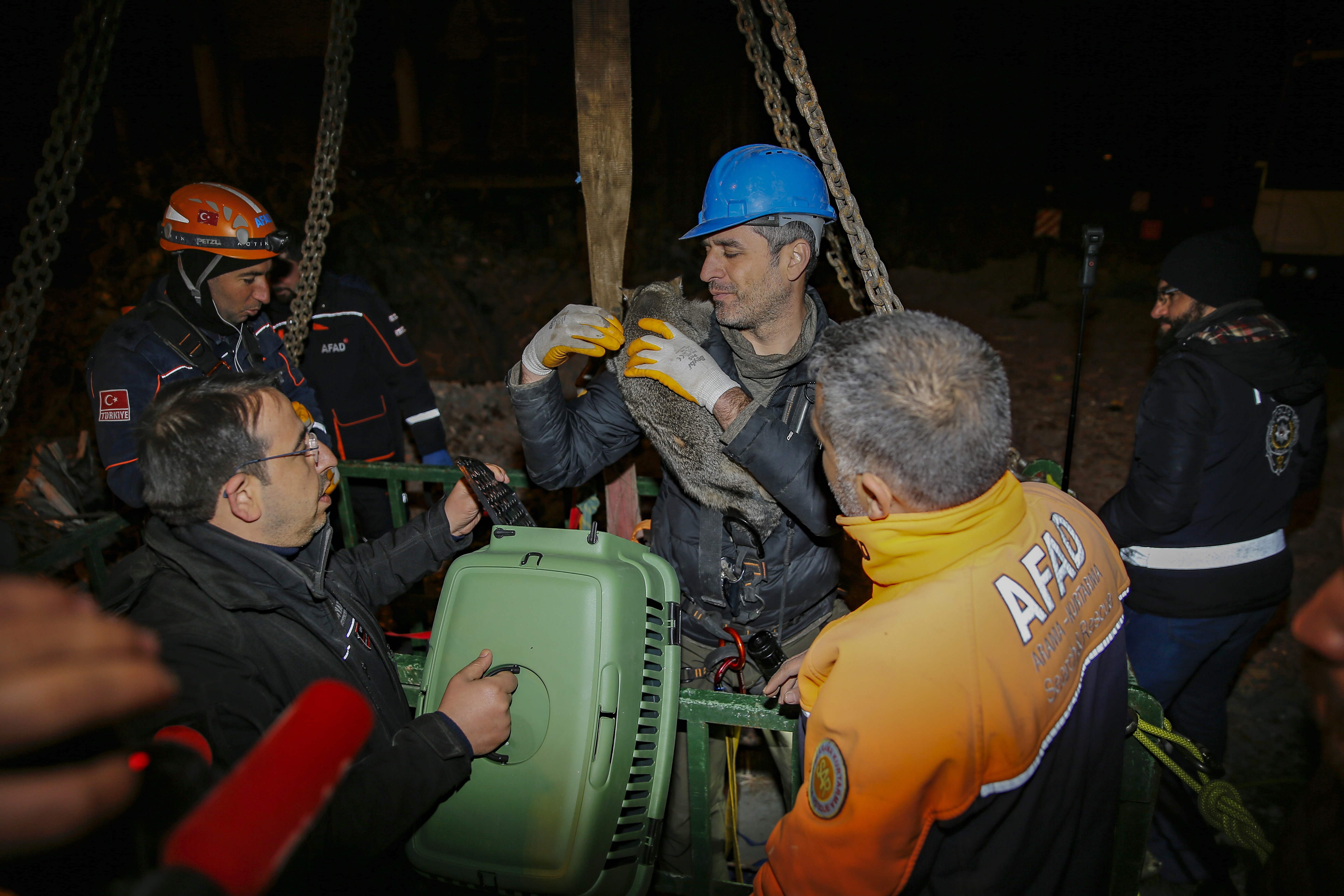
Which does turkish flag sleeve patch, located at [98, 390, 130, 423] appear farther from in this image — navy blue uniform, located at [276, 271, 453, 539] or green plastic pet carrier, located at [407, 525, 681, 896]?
green plastic pet carrier, located at [407, 525, 681, 896]

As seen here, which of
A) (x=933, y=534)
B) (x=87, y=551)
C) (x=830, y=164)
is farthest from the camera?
(x=87, y=551)

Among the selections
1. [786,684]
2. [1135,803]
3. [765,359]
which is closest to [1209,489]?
[1135,803]

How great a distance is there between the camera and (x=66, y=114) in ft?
8.49

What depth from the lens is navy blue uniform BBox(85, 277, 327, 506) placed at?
2.90 metres

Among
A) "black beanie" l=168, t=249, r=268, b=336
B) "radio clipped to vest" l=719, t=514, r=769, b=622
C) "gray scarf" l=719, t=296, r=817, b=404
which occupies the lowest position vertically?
"radio clipped to vest" l=719, t=514, r=769, b=622

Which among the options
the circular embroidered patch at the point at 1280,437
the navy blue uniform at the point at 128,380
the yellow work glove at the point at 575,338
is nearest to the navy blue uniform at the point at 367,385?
the navy blue uniform at the point at 128,380

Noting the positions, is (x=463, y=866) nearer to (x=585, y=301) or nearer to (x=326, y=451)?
(x=326, y=451)

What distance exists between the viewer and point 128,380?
3004mm

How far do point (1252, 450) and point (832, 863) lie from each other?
2.43m

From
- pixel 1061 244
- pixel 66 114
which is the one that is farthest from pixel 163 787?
pixel 1061 244

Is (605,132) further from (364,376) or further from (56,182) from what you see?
(364,376)

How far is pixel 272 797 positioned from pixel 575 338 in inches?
71.7

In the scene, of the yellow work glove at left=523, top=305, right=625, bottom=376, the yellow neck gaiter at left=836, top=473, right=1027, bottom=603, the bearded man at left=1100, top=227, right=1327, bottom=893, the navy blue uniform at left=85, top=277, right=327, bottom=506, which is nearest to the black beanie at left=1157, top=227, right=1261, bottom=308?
the bearded man at left=1100, top=227, right=1327, bottom=893

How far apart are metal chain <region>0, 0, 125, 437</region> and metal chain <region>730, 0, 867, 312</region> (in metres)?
2.32
